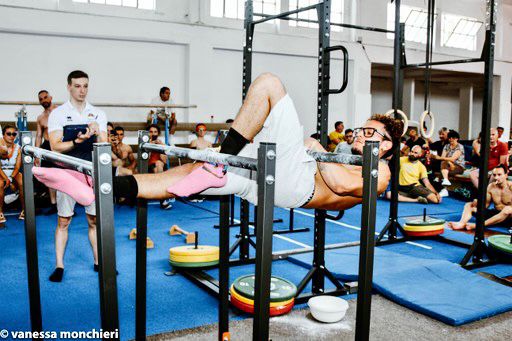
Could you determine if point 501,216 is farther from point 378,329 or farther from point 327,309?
point 327,309

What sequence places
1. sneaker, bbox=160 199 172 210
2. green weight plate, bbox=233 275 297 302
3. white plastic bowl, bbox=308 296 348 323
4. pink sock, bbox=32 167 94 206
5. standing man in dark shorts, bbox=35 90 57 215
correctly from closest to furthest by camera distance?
1. pink sock, bbox=32 167 94 206
2. white plastic bowl, bbox=308 296 348 323
3. green weight plate, bbox=233 275 297 302
4. standing man in dark shorts, bbox=35 90 57 215
5. sneaker, bbox=160 199 172 210

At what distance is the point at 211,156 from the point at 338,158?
0.63 meters

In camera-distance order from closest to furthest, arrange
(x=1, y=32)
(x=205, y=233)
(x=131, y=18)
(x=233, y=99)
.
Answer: (x=205, y=233) → (x=1, y=32) → (x=131, y=18) → (x=233, y=99)

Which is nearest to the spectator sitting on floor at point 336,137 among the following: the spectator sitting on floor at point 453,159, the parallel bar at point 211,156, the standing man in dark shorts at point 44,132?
the spectator sitting on floor at point 453,159

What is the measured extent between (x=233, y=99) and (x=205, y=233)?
5.09 metres

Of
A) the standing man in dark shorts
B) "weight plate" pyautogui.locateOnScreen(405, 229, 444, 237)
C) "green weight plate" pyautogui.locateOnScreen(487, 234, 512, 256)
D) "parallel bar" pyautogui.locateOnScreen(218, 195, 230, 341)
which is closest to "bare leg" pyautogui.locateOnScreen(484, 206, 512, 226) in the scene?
"weight plate" pyautogui.locateOnScreen(405, 229, 444, 237)

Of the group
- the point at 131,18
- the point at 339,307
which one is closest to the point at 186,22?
the point at 131,18

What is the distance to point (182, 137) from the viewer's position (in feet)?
30.0

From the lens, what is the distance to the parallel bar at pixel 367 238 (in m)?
1.95

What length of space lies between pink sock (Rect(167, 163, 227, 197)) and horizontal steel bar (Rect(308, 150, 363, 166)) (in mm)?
533

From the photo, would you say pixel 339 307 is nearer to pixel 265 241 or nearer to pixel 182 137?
pixel 265 241

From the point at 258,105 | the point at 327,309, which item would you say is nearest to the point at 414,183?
the point at 327,309

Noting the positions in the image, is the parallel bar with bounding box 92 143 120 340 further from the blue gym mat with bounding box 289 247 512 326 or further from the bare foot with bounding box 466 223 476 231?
the bare foot with bounding box 466 223 476 231

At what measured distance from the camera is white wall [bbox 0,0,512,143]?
7.89 metres
